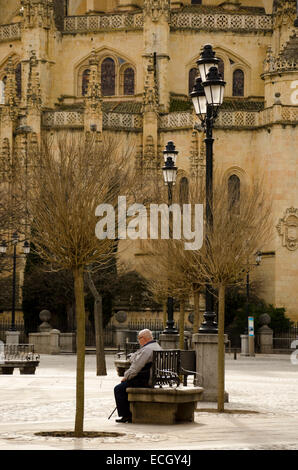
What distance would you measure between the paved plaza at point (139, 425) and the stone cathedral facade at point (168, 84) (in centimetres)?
2932

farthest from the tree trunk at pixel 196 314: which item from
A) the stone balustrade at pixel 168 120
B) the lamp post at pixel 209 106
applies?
the stone balustrade at pixel 168 120

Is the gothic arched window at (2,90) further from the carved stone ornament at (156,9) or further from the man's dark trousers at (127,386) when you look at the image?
the man's dark trousers at (127,386)

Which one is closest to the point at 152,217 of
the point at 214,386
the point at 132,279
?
the point at 214,386

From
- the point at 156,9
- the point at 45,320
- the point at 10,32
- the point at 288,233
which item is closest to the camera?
the point at 45,320

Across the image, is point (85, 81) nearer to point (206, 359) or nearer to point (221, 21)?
point (221, 21)

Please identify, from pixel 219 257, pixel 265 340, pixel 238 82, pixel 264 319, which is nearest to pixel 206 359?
pixel 219 257

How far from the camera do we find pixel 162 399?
519 inches

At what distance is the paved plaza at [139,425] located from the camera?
1081cm

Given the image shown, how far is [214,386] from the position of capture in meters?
17.3

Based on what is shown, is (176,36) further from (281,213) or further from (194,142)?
(281,213)

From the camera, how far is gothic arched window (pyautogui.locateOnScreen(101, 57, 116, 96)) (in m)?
61.6

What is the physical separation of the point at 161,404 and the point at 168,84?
153ft

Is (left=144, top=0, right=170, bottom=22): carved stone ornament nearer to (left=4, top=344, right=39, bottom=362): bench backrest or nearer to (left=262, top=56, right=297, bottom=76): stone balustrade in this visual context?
(left=262, top=56, right=297, bottom=76): stone balustrade

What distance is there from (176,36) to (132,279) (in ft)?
51.7
